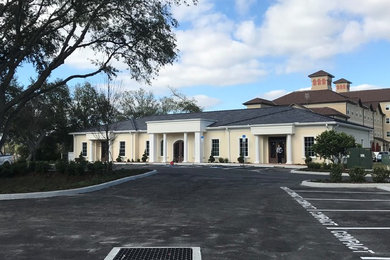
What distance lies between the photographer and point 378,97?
87.9 meters

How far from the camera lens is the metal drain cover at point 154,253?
5.85 meters

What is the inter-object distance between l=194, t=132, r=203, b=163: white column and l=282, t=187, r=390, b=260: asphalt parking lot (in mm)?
21632

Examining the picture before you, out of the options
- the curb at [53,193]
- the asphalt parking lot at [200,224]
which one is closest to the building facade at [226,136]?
the curb at [53,193]

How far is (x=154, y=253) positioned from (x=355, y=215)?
5636 millimetres

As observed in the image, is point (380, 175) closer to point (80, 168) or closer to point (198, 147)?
point (80, 168)

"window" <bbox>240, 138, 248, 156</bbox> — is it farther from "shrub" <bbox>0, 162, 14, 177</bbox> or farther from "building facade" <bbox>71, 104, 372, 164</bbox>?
"shrub" <bbox>0, 162, 14, 177</bbox>

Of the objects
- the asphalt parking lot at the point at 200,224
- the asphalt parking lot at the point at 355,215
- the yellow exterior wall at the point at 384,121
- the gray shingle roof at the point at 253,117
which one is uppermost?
the yellow exterior wall at the point at 384,121

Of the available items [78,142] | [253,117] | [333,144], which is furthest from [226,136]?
[78,142]

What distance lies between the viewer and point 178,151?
4009cm

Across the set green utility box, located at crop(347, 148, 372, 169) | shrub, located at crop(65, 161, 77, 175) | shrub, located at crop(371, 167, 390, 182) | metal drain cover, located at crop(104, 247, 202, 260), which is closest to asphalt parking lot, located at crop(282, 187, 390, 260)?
shrub, located at crop(371, 167, 390, 182)

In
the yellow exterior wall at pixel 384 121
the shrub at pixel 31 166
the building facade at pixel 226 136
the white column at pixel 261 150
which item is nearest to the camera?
the shrub at pixel 31 166

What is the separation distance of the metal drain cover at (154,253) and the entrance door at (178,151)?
33063 millimetres

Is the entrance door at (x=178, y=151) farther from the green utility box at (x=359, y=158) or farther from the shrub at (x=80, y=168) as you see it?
the shrub at (x=80, y=168)

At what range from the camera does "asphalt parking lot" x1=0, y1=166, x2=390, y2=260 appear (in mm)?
6316
